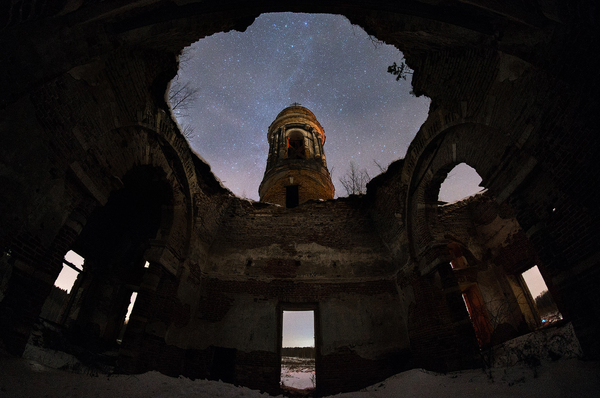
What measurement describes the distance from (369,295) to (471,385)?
452cm

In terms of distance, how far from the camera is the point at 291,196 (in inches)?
657

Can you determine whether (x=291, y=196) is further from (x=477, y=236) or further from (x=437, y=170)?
(x=437, y=170)

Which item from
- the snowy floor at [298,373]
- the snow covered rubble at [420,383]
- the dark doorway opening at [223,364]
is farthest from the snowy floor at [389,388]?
the snowy floor at [298,373]

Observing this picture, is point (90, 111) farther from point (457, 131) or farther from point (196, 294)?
point (457, 131)

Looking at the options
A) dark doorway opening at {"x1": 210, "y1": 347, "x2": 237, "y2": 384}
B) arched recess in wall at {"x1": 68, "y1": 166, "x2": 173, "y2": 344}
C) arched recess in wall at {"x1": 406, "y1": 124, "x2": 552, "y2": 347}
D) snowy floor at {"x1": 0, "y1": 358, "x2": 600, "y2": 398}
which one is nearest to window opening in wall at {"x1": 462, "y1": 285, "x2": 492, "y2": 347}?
arched recess in wall at {"x1": 406, "y1": 124, "x2": 552, "y2": 347}

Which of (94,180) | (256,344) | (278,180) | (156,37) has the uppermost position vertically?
(278,180)

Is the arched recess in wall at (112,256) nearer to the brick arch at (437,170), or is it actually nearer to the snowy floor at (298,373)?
the snowy floor at (298,373)

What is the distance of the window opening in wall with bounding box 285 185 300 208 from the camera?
1632 centimetres

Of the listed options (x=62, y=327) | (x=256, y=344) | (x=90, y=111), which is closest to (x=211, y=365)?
(x=256, y=344)

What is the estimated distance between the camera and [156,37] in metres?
5.20

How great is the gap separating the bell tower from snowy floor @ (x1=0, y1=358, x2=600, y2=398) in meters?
10.9

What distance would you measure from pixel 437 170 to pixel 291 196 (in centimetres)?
984

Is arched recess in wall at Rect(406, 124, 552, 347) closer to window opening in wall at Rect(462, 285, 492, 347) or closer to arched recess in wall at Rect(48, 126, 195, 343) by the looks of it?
window opening in wall at Rect(462, 285, 492, 347)

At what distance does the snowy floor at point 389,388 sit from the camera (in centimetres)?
341
